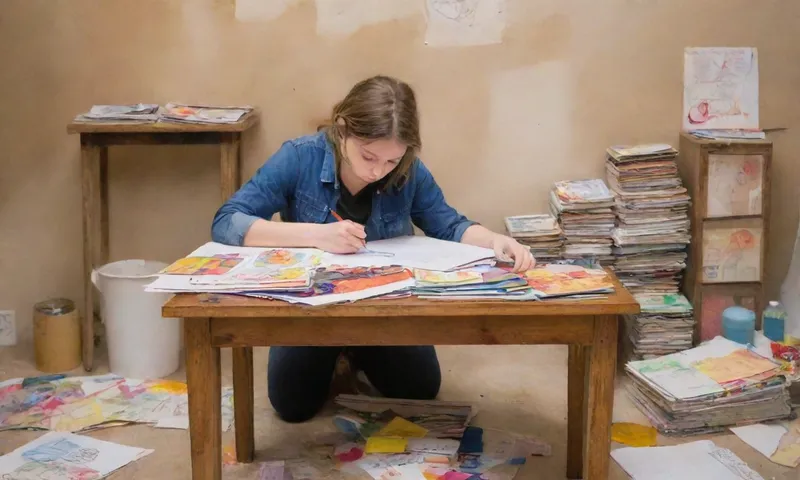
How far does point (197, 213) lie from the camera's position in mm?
3211

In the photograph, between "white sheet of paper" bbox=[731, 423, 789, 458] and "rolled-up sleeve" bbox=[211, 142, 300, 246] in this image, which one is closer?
"rolled-up sleeve" bbox=[211, 142, 300, 246]

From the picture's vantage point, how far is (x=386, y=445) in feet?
7.48

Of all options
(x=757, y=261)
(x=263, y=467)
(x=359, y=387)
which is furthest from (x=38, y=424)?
(x=757, y=261)

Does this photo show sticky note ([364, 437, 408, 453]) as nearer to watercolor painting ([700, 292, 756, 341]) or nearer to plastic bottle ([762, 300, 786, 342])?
watercolor painting ([700, 292, 756, 341])

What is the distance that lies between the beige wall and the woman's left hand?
122cm

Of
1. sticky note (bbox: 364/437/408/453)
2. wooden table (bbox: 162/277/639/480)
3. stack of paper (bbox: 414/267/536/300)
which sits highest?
stack of paper (bbox: 414/267/536/300)

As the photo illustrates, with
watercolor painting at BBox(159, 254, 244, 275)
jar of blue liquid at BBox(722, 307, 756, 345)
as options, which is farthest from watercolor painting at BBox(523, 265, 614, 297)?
jar of blue liquid at BBox(722, 307, 756, 345)

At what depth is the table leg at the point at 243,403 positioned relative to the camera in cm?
214

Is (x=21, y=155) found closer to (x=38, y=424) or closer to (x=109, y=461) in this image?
(x=38, y=424)

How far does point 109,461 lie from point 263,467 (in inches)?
17.2

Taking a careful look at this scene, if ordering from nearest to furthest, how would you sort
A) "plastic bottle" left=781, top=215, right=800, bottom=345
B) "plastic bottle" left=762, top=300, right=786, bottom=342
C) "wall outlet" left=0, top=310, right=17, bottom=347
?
"plastic bottle" left=762, top=300, right=786, bottom=342 < "plastic bottle" left=781, top=215, right=800, bottom=345 < "wall outlet" left=0, top=310, right=17, bottom=347

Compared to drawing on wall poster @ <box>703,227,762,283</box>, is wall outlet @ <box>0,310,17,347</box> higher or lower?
lower

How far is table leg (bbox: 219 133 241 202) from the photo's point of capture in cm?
289

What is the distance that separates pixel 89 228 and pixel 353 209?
46.2 inches
